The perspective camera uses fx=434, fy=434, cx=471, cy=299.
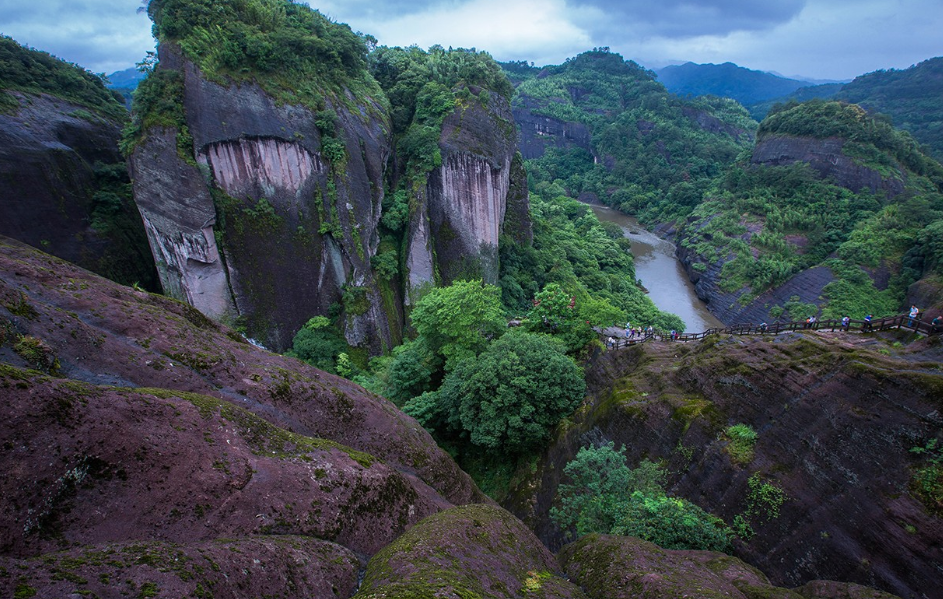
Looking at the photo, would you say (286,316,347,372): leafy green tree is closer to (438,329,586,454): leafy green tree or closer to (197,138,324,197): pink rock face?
(197,138,324,197): pink rock face

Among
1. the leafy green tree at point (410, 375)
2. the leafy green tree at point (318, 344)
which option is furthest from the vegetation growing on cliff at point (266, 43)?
the leafy green tree at point (410, 375)

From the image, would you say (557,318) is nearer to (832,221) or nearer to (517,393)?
(517,393)

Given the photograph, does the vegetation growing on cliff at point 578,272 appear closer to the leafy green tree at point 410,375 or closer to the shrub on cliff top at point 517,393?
the shrub on cliff top at point 517,393

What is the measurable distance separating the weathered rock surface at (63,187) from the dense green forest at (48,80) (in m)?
0.62

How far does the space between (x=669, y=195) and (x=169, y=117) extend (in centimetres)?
6824

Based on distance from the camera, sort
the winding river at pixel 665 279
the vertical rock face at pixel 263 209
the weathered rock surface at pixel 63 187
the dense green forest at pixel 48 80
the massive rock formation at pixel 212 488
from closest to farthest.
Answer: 1. the massive rock formation at pixel 212 488
2. the weathered rock surface at pixel 63 187
3. the vertical rock face at pixel 263 209
4. the dense green forest at pixel 48 80
5. the winding river at pixel 665 279

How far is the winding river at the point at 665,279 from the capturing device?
4162 centimetres

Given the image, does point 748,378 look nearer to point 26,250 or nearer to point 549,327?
point 549,327

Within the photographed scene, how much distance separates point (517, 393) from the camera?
15.4m

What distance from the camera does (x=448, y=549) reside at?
6070 mm

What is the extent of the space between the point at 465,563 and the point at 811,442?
8.47 meters

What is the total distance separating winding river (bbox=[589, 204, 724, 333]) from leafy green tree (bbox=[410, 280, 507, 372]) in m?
21.7

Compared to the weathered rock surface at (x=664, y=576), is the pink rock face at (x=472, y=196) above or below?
above

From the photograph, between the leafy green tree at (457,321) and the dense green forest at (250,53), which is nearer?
the leafy green tree at (457,321)
